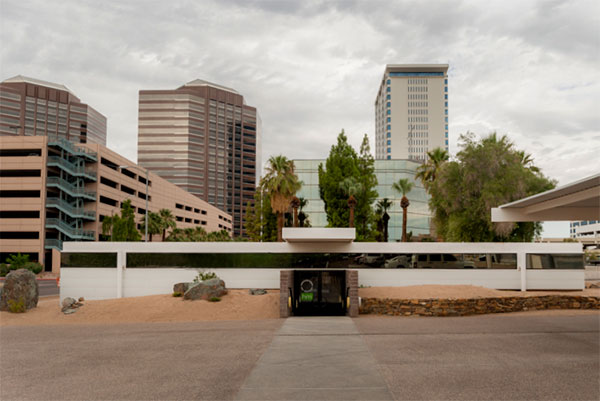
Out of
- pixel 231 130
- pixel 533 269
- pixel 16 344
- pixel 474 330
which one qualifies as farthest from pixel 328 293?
pixel 231 130

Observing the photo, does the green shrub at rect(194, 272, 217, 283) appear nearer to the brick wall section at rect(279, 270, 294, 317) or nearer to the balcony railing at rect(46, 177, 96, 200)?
the brick wall section at rect(279, 270, 294, 317)

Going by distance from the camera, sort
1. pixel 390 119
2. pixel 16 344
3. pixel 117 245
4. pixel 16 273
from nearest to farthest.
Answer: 1. pixel 16 344
2. pixel 16 273
3. pixel 117 245
4. pixel 390 119

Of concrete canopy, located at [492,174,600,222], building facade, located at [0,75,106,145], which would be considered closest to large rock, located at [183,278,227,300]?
concrete canopy, located at [492,174,600,222]

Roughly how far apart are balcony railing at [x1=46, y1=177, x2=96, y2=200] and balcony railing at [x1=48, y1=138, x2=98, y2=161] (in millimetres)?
4043

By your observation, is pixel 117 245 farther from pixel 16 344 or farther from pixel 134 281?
pixel 16 344

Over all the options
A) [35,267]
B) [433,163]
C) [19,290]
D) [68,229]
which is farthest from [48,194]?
[433,163]

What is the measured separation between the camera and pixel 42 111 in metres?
146

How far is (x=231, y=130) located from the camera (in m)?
161

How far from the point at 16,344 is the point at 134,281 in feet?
33.3

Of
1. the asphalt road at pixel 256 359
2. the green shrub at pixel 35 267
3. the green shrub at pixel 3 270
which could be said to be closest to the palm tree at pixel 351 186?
the asphalt road at pixel 256 359

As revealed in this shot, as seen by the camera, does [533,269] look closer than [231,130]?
Yes

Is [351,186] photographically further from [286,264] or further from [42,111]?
[42,111]

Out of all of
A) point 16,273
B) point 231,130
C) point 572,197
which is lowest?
point 16,273

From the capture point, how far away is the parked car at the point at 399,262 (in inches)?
973
